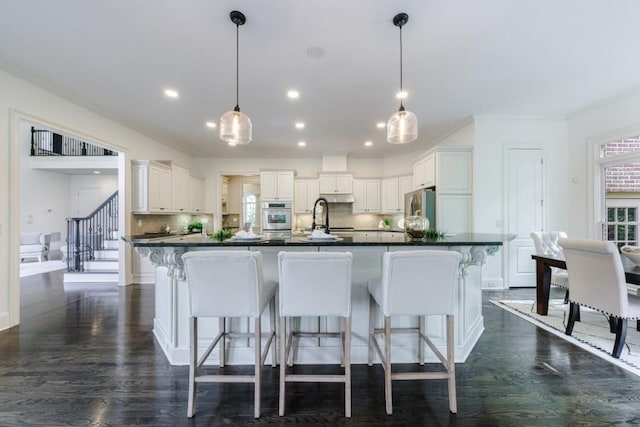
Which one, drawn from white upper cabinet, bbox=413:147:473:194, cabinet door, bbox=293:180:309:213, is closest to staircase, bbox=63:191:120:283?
cabinet door, bbox=293:180:309:213

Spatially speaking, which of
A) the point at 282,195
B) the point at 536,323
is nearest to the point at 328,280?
the point at 536,323

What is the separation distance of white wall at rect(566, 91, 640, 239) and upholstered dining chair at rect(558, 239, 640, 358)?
2.16m

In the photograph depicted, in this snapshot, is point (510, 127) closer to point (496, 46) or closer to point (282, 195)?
point (496, 46)

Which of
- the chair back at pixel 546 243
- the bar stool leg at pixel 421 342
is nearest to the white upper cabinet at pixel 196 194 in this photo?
the bar stool leg at pixel 421 342

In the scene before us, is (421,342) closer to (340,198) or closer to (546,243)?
(546,243)

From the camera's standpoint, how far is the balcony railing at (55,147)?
7.57 meters

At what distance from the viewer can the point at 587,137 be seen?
406 centimetres

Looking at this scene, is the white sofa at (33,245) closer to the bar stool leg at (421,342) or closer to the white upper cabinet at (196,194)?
the white upper cabinet at (196,194)

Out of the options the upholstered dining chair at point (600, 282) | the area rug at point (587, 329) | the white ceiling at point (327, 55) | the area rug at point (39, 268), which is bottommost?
the area rug at point (39, 268)

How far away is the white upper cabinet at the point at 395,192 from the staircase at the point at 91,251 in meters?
5.63

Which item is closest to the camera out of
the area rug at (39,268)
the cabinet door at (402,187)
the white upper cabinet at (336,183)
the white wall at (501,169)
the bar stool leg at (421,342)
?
the bar stool leg at (421,342)

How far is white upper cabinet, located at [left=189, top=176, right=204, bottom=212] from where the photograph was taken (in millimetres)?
6152

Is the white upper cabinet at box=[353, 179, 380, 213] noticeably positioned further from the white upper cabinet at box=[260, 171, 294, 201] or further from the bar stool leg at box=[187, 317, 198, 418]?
the bar stool leg at box=[187, 317, 198, 418]

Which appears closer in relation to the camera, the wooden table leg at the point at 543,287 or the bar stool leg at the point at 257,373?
the bar stool leg at the point at 257,373
